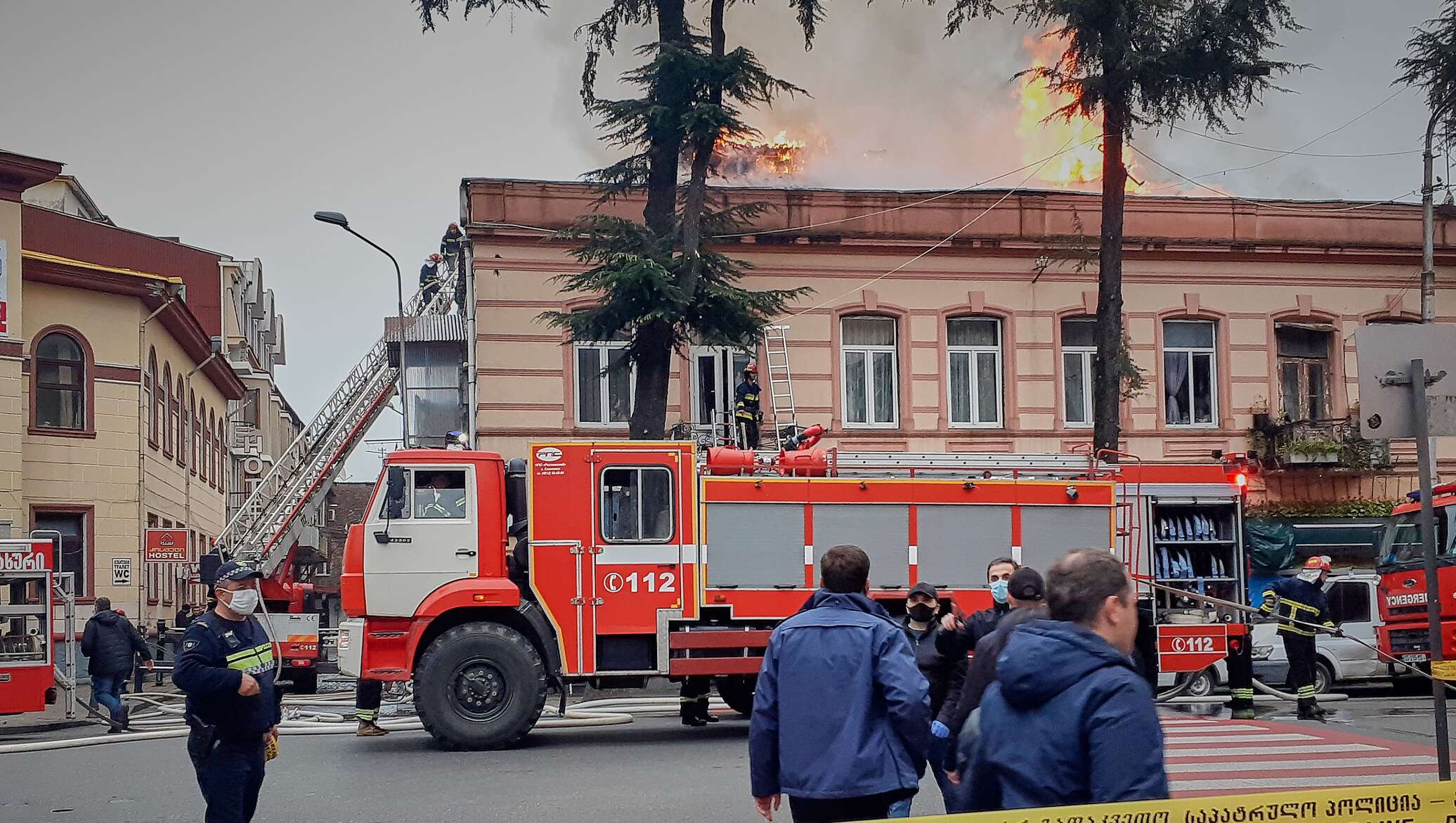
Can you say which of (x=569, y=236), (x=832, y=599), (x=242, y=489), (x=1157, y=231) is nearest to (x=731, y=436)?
(x=569, y=236)

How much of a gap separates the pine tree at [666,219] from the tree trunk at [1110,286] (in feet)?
15.7

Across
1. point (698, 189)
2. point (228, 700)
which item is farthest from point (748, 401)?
point (228, 700)

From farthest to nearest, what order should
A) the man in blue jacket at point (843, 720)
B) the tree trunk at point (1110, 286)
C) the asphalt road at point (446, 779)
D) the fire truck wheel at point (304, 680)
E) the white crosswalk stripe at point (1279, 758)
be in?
the tree trunk at point (1110, 286) < the fire truck wheel at point (304, 680) < the white crosswalk stripe at point (1279, 758) < the asphalt road at point (446, 779) < the man in blue jacket at point (843, 720)

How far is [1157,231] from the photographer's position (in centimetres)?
2786

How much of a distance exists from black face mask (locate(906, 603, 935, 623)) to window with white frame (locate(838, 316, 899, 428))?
59.9 ft

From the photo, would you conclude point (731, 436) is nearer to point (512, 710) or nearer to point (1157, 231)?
point (512, 710)

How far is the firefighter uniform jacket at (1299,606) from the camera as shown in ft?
56.1

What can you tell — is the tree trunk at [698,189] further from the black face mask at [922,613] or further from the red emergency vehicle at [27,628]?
the black face mask at [922,613]

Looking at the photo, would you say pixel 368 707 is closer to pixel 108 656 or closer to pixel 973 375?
pixel 108 656

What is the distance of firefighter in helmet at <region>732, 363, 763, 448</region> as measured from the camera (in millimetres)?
19547

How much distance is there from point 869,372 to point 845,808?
2165 centimetres

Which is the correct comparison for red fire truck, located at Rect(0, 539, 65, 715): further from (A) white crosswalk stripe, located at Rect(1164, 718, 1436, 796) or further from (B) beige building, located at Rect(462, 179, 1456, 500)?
(A) white crosswalk stripe, located at Rect(1164, 718, 1436, 796)

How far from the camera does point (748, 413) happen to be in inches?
772

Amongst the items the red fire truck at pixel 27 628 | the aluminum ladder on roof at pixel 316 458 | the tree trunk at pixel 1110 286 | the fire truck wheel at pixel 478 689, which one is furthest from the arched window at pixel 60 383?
the tree trunk at pixel 1110 286
